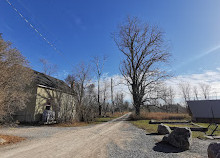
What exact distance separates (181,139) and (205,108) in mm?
18027

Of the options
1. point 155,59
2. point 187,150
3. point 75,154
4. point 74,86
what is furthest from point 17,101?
point 155,59

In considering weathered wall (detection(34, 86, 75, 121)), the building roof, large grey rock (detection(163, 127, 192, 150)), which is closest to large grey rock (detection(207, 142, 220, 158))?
large grey rock (detection(163, 127, 192, 150))

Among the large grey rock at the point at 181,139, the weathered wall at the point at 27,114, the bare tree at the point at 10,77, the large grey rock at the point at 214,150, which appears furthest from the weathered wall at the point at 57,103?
the large grey rock at the point at 214,150

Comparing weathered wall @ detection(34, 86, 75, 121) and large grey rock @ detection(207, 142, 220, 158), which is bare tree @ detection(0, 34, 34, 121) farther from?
large grey rock @ detection(207, 142, 220, 158)

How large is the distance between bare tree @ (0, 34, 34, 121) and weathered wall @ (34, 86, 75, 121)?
7.30m

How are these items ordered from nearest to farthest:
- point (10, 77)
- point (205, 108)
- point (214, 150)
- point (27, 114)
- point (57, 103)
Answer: point (214, 150), point (10, 77), point (27, 114), point (57, 103), point (205, 108)

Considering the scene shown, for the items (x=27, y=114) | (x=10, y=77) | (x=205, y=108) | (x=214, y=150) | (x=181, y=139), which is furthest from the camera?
(x=205, y=108)

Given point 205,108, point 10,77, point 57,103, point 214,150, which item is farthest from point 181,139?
point 205,108

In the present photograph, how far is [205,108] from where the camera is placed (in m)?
19.1

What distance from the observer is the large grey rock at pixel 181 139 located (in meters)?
5.44

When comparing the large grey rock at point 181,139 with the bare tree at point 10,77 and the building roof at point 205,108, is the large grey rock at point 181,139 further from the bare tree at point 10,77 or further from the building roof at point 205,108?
the building roof at point 205,108

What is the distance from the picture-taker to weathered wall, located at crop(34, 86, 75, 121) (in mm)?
14801

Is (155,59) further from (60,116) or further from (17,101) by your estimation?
(17,101)

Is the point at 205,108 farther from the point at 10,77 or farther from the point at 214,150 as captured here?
the point at 10,77
